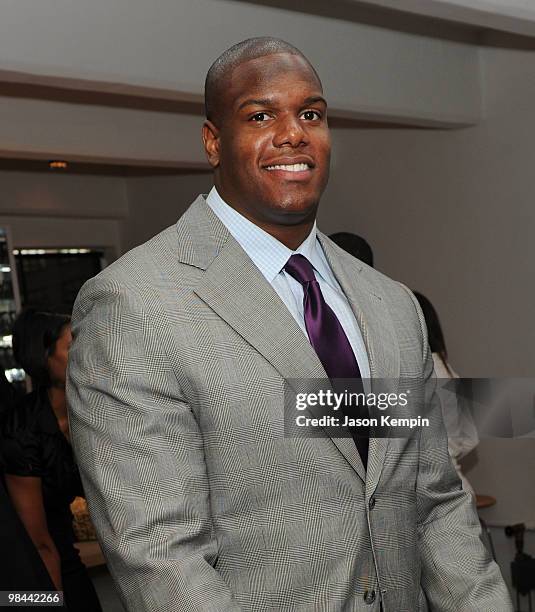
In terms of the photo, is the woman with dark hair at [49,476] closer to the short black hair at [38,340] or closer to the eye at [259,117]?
the short black hair at [38,340]

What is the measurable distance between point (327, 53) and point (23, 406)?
202 cm

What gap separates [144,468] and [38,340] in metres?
1.84

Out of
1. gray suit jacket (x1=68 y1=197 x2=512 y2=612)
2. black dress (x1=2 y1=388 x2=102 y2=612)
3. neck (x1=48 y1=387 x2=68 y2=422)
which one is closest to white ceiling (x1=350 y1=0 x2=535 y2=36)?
neck (x1=48 y1=387 x2=68 y2=422)

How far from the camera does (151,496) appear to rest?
1.26 m

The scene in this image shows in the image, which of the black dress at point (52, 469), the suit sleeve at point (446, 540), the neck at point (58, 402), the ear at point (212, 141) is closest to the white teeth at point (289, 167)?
the ear at point (212, 141)

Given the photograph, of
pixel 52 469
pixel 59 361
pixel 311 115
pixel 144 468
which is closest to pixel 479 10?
pixel 59 361

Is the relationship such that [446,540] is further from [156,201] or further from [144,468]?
[156,201]

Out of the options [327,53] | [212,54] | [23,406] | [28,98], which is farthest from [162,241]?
[28,98]

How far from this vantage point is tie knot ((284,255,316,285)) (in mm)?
1474

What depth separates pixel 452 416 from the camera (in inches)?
133

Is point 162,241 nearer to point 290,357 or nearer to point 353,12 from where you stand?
point 290,357

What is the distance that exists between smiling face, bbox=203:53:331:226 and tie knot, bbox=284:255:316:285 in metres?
0.06

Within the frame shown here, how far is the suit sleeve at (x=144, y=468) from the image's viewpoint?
125cm

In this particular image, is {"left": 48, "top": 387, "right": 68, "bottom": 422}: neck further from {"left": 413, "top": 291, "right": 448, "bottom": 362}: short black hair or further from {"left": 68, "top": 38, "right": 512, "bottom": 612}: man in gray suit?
{"left": 68, "top": 38, "right": 512, "bottom": 612}: man in gray suit
